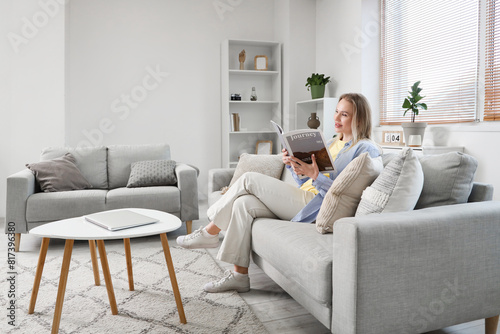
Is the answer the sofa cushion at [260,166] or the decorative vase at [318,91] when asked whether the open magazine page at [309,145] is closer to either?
the sofa cushion at [260,166]

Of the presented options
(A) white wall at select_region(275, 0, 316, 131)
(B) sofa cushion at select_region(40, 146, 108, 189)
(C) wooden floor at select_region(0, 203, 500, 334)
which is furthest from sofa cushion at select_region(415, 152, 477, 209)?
(A) white wall at select_region(275, 0, 316, 131)

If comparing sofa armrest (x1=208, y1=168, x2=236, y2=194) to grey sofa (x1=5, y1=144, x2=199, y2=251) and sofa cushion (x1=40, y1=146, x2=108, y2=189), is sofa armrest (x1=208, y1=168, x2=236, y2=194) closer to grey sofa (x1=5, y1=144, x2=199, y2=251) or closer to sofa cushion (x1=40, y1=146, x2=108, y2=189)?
grey sofa (x1=5, y1=144, x2=199, y2=251)

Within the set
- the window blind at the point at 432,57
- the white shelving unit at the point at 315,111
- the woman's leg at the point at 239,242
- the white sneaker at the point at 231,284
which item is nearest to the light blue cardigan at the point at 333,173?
the woman's leg at the point at 239,242

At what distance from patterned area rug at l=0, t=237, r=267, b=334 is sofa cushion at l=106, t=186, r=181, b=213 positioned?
521 millimetres

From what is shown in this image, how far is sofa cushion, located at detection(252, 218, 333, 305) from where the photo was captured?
1.61 meters

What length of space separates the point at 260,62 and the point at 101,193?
2772 mm

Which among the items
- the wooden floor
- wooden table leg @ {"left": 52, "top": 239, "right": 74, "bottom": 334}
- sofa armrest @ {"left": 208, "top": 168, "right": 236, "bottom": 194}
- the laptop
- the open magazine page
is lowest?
the wooden floor

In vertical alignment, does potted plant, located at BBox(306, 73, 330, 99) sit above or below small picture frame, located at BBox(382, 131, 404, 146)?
above

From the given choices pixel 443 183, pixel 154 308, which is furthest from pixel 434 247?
pixel 154 308

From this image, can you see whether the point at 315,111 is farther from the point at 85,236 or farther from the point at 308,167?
the point at 85,236

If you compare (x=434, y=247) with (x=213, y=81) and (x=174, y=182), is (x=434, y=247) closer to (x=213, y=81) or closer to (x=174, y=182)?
(x=174, y=182)

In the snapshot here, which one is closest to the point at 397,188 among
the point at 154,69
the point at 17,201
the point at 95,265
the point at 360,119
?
the point at 360,119

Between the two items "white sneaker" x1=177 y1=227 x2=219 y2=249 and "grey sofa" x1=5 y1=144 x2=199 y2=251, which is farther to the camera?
"grey sofa" x1=5 y1=144 x2=199 y2=251

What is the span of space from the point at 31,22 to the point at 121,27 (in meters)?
1.00
